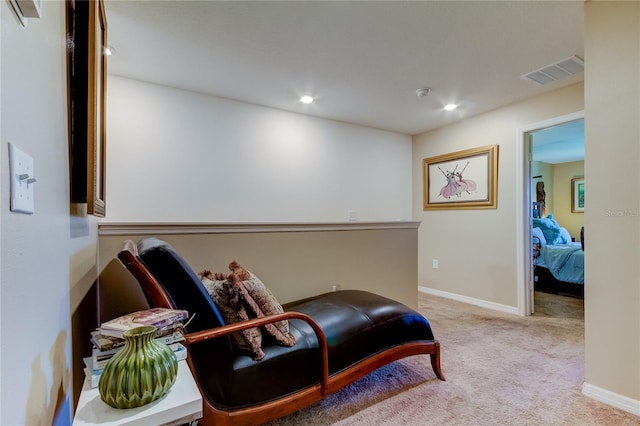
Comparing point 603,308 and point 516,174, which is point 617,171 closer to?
point 603,308

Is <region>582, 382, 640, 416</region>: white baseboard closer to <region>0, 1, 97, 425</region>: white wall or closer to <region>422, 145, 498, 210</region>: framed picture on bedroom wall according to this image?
<region>422, 145, 498, 210</region>: framed picture on bedroom wall

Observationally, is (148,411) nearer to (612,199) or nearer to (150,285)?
(150,285)

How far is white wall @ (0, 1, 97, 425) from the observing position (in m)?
0.55

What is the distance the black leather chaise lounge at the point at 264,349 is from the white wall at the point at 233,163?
1.65 m

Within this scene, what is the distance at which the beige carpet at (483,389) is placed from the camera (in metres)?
1.63

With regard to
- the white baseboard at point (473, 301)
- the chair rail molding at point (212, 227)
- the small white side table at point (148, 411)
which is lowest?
the white baseboard at point (473, 301)

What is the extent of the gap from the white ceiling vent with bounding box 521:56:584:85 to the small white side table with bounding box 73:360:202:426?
11.1ft

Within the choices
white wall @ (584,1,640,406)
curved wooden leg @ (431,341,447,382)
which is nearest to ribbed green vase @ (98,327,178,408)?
curved wooden leg @ (431,341,447,382)

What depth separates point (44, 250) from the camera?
0.76 metres

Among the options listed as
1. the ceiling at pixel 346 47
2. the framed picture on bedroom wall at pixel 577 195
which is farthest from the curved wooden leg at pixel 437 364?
the framed picture on bedroom wall at pixel 577 195

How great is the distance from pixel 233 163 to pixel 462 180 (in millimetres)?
2870

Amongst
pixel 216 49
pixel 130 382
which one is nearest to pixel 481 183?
pixel 216 49

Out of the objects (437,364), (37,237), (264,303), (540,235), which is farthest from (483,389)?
(540,235)

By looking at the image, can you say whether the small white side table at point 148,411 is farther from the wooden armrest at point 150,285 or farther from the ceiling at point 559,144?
the ceiling at point 559,144
